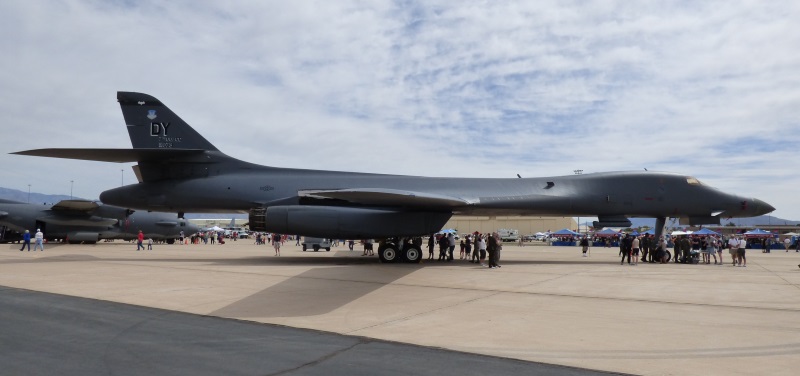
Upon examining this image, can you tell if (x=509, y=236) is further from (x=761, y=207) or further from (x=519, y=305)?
(x=519, y=305)

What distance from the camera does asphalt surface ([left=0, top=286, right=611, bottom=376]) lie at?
4703 mm

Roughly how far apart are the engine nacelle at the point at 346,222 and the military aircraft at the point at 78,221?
18273 millimetres

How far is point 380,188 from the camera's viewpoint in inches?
694

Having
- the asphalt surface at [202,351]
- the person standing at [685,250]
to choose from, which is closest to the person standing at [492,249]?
the person standing at [685,250]

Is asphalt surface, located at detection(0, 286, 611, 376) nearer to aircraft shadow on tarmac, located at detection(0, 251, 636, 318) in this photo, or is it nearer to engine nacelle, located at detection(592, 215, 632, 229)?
aircraft shadow on tarmac, located at detection(0, 251, 636, 318)

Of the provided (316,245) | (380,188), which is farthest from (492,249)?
(316,245)

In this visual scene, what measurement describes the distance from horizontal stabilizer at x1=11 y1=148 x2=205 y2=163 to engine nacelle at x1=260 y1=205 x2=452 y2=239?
334 cm

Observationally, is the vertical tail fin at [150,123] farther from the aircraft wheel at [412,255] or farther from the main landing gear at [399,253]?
the aircraft wheel at [412,255]

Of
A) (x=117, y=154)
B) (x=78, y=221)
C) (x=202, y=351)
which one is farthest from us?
(x=78, y=221)

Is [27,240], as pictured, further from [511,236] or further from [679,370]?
Result: [511,236]

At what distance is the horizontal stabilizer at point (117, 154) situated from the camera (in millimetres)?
15918

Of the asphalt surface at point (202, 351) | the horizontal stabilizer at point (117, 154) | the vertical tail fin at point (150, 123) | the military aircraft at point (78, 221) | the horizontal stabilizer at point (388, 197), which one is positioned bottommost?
the asphalt surface at point (202, 351)

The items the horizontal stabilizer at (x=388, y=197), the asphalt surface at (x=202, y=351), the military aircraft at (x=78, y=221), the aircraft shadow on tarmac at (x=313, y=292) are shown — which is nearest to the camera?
the asphalt surface at (x=202, y=351)

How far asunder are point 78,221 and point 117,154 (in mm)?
16559
